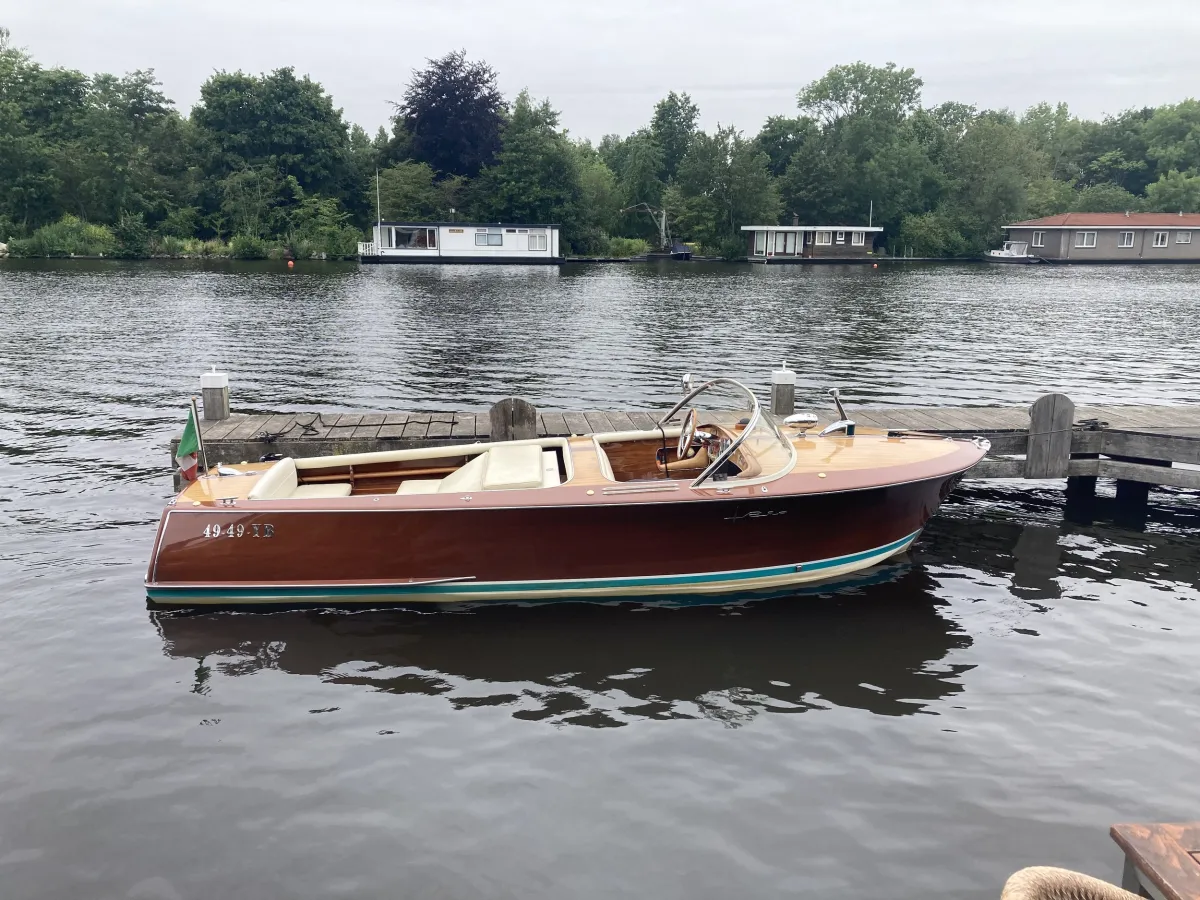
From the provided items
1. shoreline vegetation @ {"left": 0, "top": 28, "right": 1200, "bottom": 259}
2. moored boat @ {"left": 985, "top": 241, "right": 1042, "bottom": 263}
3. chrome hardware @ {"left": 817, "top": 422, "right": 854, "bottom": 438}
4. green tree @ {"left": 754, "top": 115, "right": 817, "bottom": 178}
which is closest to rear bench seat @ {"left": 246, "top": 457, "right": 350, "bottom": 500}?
chrome hardware @ {"left": 817, "top": 422, "right": 854, "bottom": 438}

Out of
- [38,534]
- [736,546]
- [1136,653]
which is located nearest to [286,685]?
[736,546]

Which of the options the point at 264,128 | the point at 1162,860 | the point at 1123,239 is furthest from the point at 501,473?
the point at 1123,239

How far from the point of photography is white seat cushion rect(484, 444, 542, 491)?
804 cm

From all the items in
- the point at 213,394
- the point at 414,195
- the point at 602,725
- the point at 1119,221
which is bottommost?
the point at 602,725

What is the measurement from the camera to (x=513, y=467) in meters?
8.48

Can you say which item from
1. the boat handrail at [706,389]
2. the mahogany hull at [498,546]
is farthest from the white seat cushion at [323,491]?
the boat handrail at [706,389]

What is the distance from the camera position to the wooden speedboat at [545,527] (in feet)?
25.9

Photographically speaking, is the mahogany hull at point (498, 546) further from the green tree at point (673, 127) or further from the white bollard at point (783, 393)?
the green tree at point (673, 127)

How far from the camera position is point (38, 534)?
1022 centimetres

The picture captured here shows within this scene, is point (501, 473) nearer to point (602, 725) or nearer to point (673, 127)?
point (602, 725)

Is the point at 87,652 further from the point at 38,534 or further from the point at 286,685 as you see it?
the point at 38,534

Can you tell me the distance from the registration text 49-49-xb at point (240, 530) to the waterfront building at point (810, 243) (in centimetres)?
6500

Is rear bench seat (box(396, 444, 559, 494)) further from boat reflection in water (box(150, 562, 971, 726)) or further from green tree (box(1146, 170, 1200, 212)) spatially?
green tree (box(1146, 170, 1200, 212))

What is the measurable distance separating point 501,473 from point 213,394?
15.6ft
